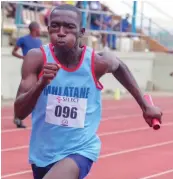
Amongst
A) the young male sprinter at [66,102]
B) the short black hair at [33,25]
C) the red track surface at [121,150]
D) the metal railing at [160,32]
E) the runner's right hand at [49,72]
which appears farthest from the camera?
the metal railing at [160,32]

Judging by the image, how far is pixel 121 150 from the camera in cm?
800

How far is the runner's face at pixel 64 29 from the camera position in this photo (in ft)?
10.5

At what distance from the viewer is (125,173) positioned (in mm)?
6414

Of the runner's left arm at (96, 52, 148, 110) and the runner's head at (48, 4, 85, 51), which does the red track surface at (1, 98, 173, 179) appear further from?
the runner's head at (48, 4, 85, 51)

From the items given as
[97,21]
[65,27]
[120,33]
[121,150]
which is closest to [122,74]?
[65,27]

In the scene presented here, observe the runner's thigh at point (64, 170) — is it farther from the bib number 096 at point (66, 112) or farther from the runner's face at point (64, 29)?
the runner's face at point (64, 29)

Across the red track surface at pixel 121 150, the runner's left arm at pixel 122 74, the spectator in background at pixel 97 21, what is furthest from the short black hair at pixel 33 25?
the spectator in background at pixel 97 21

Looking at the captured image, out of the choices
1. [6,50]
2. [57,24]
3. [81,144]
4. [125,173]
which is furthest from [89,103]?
[6,50]

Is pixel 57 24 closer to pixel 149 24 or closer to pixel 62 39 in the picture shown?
pixel 62 39

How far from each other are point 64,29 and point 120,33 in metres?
16.7

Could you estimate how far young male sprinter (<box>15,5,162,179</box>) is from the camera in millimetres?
3293

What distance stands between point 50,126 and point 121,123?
8049mm

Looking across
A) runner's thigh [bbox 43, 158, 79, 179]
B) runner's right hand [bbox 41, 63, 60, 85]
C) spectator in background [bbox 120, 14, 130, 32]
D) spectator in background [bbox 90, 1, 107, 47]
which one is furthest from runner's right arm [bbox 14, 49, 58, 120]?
spectator in background [bbox 120, 14, 130, 32]

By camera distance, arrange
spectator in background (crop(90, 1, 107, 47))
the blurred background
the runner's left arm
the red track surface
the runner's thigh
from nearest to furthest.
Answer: the runner's thigh
the runner's left arm
the red track surface
the blurred background
spectator in background (crop(90, 1, 107, 47))
